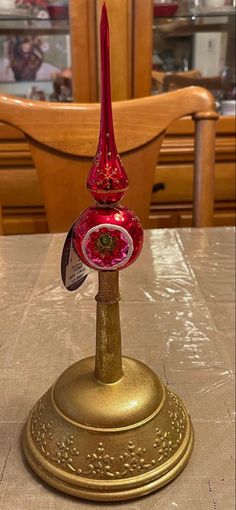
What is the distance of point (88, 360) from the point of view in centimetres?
40

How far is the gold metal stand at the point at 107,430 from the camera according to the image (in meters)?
0.35

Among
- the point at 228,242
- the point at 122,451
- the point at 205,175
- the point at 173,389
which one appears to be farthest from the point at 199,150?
the point at 122,451

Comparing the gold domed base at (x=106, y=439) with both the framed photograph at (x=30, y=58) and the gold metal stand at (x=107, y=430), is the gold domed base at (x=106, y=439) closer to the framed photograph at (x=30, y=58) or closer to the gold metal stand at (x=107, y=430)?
the gold metal stand at (x=107, y=430)

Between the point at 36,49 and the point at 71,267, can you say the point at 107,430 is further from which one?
the point at 36,49

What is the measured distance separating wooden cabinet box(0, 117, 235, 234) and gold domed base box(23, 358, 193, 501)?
1259 mm

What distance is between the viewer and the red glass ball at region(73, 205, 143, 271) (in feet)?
1.11

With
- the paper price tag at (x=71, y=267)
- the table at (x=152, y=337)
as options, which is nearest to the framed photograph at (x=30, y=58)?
the table at (x=152, y=337)

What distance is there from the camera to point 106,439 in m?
0.36

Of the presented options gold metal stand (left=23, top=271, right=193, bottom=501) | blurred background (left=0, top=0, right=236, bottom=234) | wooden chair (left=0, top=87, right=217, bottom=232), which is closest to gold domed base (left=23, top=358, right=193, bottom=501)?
gold metal stand (left=23, top=271, right=193, bottom=501)

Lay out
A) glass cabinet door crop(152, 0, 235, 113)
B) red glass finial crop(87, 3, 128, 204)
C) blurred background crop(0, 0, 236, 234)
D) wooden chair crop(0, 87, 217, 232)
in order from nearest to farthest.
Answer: red glass finial crop(87, 3, 128, 204) < wooden chair crop(0, 87, 217, 232) < blurred background crop(0, 0, 236, 234) < glass cabinet door crop(152, 0, 235, 113)

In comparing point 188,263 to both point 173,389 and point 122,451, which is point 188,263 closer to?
point 173,389

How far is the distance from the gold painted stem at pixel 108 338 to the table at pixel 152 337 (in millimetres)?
86

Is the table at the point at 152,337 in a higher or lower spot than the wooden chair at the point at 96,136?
lower

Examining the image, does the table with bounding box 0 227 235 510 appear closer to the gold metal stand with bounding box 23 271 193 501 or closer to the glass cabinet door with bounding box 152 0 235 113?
the gold metal stand with bounding box 23 271 193 501
